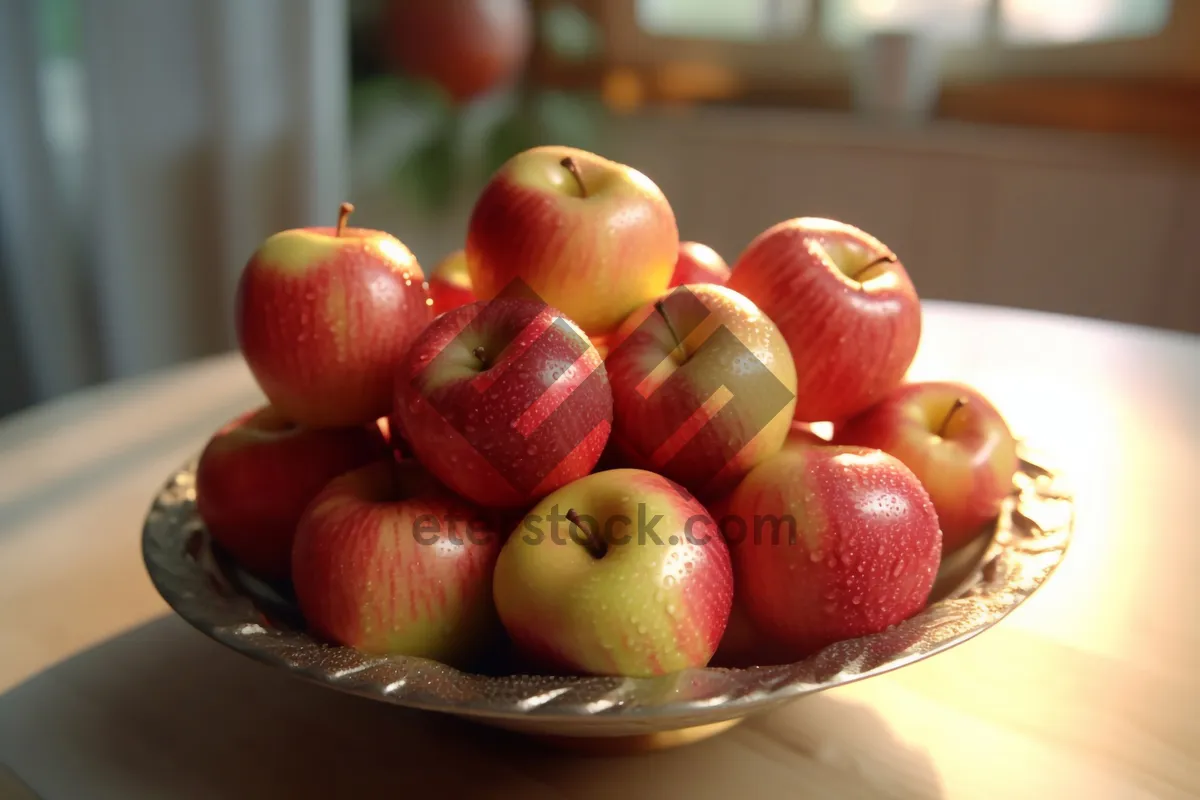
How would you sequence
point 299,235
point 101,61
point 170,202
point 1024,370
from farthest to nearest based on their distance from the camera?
point 170,202
point 101,61
point 1024,370
point 299,235

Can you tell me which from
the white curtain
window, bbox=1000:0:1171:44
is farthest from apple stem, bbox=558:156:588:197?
window, bbox=1000:0:1171:44

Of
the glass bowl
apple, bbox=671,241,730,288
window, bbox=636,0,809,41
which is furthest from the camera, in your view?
window, bbox=636,0,809,41

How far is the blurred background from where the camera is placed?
166 cm

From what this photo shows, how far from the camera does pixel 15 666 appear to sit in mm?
531

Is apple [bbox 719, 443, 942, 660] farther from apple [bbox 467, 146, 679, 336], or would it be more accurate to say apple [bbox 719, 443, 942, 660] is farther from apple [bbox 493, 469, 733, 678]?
apple [bbox 467, 146, 679, 336]

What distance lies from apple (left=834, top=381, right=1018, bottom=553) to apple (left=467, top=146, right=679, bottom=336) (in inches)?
5.9

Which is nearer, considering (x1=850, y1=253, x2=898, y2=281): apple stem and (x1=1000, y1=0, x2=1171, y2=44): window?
(x1=850, y1=253, x2=898, y2=281): apple stem

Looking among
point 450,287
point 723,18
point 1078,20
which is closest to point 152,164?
point 723,18

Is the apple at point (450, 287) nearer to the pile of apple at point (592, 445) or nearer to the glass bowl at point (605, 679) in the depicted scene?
the pile of apple at point (592, 445)

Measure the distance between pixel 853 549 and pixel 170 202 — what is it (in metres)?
1.59

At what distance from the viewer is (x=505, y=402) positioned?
0.46 meters

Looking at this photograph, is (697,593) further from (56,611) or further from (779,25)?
(779,25)

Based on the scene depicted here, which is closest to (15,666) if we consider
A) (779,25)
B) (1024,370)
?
(1024,370)

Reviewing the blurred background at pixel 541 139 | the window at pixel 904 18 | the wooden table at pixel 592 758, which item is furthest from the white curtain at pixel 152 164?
the wooden table at pixel 592 758
